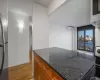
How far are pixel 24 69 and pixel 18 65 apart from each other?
0.33 meters

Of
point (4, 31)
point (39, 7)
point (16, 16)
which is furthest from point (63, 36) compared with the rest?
point (4, 31)

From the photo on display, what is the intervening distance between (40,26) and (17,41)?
3.55ft

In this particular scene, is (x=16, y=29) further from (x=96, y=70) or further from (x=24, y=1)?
(x=96, y=70)

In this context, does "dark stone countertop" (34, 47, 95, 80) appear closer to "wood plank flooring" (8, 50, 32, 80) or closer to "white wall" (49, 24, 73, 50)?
"wood plank flooring" (8, 50, 32, 80)

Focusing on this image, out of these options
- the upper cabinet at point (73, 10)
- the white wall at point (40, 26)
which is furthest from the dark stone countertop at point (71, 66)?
the white wall at point (40, 26)

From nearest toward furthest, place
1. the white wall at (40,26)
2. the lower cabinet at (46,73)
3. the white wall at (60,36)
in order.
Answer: the lower cabinet at (46,73) → the white wall at (40,26) → the white wall at (60,36)

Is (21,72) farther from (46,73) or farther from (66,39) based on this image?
(66,39)

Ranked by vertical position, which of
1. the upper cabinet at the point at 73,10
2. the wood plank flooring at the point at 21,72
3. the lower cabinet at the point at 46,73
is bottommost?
the wood plank flooring at the point at 21,72

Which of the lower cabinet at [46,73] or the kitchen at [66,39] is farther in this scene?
the kitchen at [66,39]

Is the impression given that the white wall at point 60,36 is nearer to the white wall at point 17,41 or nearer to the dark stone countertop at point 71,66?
the white wall at point 17,41

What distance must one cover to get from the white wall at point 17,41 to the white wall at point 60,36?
56.0 inches

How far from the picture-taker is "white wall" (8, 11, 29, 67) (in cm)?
296

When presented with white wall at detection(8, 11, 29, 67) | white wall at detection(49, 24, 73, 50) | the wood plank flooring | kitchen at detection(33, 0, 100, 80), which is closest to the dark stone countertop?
kitchen at detection(33, 0, 100, 80)

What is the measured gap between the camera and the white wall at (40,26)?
285 cm
